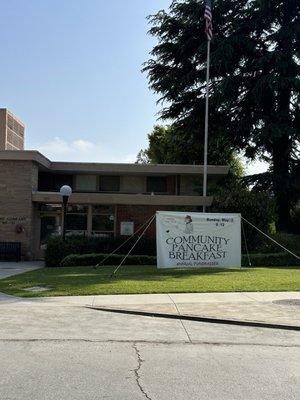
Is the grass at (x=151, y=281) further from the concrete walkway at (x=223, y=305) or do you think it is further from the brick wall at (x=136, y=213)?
the brick wall at (x=136, y=213)

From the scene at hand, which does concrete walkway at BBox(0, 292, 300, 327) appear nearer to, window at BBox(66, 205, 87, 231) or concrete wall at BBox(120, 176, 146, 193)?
window at BBox(66, 205, 87, 231)

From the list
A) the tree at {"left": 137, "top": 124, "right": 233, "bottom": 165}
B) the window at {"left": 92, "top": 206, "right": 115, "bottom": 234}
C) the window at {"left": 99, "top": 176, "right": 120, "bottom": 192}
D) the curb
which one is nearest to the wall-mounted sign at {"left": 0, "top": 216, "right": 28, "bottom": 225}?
the window at {"left": 92, "top": 206, "right": 115, "bottom": 234}

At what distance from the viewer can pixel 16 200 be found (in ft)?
93.2

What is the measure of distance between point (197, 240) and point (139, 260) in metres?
3.52

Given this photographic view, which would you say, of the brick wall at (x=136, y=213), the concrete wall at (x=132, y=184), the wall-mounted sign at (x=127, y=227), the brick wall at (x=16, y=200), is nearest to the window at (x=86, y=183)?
the concrete wall at (x=132, y=184)

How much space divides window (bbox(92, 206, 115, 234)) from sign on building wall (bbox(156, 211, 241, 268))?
982 centimetres

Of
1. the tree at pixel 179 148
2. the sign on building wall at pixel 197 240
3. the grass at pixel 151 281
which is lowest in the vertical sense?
the grass at pixel 151 281

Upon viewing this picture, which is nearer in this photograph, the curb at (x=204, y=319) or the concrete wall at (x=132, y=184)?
the curb at (x=204, y=319)

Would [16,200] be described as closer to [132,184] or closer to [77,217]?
[77,217]

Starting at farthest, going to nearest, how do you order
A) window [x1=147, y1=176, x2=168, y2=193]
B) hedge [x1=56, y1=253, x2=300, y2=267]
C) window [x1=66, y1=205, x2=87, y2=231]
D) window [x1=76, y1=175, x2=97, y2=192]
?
window [x1=147, y1=176, x2=168, y2=193] → window [x1=76, y1=175, x2=97, y2=192] → window [x1=66, y1=205, x2=87, y2=231] → hedge [x1=56, y1=253, x2=300, y2=267]

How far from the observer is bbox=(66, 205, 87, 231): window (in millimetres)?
30094

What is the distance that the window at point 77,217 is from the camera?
3009cm

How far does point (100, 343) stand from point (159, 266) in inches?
470

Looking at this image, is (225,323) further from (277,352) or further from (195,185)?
(195,185)
